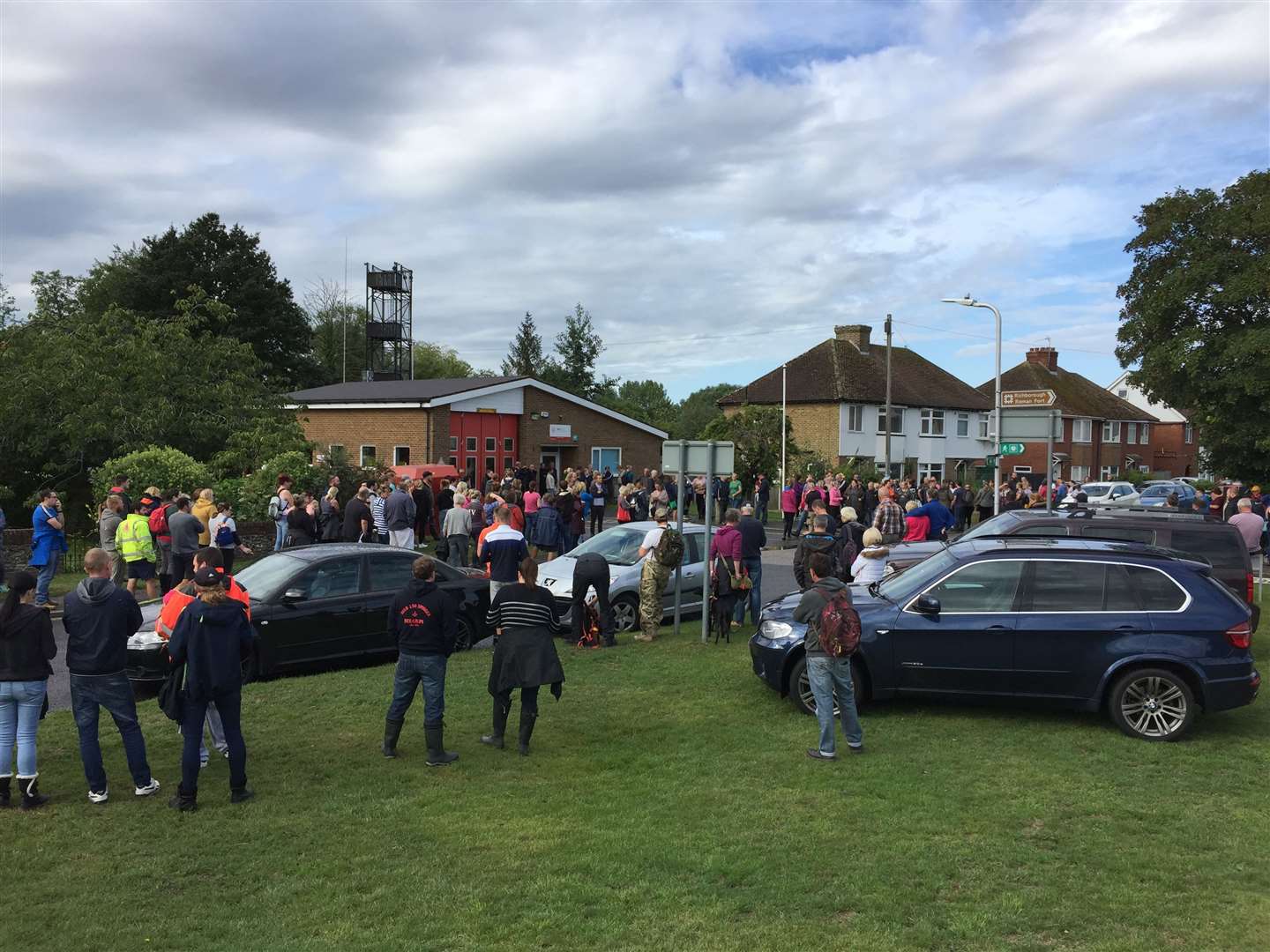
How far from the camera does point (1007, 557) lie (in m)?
8.88

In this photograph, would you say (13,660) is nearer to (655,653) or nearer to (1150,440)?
(655,653)

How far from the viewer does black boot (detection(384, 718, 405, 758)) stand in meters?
7.78

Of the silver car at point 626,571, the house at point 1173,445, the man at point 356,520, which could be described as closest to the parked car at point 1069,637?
the silver car at point 626,571

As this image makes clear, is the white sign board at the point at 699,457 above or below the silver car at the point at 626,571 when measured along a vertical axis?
above

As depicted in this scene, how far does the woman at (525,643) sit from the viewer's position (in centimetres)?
783

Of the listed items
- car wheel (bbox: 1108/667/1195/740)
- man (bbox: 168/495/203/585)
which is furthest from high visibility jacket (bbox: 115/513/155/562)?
car wheel (bbox: 1108/667/1195/740)

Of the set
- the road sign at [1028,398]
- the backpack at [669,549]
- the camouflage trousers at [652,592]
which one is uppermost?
the road sign at [1028,398]

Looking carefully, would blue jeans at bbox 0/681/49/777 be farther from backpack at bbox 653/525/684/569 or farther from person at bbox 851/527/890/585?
person at bbox 851/527/890/585

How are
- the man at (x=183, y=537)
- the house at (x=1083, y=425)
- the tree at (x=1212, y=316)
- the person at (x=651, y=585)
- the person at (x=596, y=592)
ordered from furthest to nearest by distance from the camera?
1. the house at (x=1083, y=425)
2. the tree at (x=1212, y=316)
3. the man at (x=183, y=537)
4. the person at (x=651, y=585)
5. the person at (x=596, y=592)

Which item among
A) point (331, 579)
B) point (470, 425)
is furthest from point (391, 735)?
point (470, 425)

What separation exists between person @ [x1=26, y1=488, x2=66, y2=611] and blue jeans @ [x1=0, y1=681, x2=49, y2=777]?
317 inches

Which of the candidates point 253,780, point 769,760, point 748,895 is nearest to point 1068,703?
point 769,760

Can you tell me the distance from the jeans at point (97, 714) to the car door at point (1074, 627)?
261 inches

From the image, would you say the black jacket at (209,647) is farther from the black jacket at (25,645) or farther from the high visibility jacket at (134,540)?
the high visibility jacket at (134,540)
